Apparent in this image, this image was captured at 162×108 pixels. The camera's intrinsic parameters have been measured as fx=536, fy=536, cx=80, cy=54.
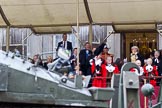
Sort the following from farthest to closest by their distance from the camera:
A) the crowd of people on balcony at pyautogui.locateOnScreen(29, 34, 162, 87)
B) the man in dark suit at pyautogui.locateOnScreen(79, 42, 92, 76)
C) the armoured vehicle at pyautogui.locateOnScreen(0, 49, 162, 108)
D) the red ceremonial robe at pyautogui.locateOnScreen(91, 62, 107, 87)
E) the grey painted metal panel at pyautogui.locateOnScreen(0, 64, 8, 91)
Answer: the man in dark suit at pyautogui.locateOnScreen(79, 42, 92, 76) < the crowd of people on balcony at pyautogui.locateOnScreen(29, 34, 162, 87) < the red ceremonial robe at pyautogui.locateOnScreen(91, 62, 107, 87) < the armoured vehicle at pyautogui.locateOnScreen(0, 49, 162, 108) < the grey painted metal panel at pyautogui.locateOnScreen(0, 64, 8, 91)

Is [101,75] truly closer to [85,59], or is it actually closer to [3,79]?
[85,59]

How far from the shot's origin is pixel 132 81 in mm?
7590

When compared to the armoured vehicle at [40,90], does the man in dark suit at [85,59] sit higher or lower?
higher

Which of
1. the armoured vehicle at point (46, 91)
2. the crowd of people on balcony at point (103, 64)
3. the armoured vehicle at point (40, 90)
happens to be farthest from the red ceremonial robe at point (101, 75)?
the armoured vehicle at point (40, 90)

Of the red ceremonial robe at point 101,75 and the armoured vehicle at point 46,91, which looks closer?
the armoured vehicle at point 46,91

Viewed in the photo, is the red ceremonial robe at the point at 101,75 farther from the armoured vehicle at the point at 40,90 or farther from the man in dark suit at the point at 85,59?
the armoured vehicle at the point at 40,90

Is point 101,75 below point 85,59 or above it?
below

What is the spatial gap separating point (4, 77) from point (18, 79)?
21cm

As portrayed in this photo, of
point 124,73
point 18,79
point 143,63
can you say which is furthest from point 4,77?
point 143,63

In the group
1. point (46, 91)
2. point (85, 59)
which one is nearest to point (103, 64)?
point (85, 59)

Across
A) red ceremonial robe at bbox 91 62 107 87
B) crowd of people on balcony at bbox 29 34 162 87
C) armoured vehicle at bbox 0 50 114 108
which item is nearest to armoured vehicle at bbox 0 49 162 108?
armoured vehicle at bbox 0 50 114 108

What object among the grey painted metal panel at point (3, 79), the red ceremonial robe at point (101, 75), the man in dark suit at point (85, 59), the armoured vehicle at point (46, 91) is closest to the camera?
the grey painted metal panel at point (3, 79)

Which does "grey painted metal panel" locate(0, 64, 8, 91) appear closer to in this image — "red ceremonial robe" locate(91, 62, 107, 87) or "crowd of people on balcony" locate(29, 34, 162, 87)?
"red ceremonial robe" locate(91, 62, 107, 87)

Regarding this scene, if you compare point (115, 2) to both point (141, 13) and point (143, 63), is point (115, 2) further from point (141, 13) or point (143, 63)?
point (143, 63)
